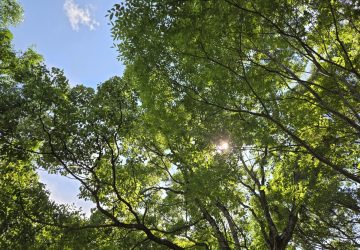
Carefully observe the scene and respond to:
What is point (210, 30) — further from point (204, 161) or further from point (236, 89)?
point (204, 161)

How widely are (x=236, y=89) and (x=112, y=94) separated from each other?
3758 millimetres

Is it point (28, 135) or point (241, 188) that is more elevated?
point (241, 188)

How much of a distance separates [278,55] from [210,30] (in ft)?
9.64

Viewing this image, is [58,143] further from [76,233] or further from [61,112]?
[76,233]

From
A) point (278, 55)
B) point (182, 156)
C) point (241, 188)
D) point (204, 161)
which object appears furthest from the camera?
point (241, 188)

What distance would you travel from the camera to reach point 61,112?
8.12 meters

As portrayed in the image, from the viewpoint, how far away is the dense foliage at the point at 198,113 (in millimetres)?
6574

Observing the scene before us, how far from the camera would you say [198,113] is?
28.7ft

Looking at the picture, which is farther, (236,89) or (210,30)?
(236,89)

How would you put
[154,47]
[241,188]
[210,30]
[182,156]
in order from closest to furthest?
[210,30] → [154,47] → [182,156] → [241,188]

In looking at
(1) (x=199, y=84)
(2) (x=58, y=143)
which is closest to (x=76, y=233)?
(2) (x=58, y=143)

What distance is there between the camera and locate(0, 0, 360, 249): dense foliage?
657cm

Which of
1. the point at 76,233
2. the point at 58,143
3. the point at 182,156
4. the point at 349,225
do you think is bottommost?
the point at 76,233

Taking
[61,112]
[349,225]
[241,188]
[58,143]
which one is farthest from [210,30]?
[349,225]
